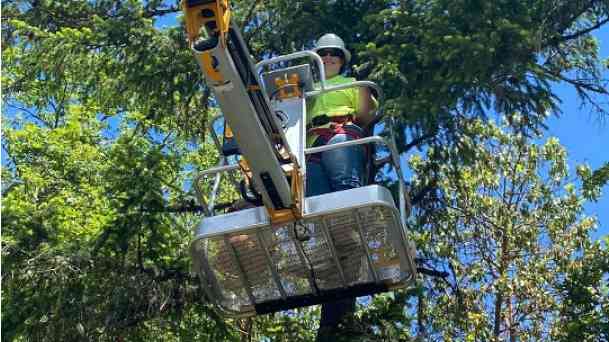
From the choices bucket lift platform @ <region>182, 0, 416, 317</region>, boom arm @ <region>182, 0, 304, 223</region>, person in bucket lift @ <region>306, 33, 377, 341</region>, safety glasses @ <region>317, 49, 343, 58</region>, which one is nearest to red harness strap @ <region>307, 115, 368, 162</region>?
person in bucket lift @ <region>306, 33, 377, 341</region>

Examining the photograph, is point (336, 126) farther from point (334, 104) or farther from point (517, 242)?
point (517, 242)

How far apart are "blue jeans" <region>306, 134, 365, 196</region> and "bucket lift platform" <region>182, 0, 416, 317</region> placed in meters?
0.28

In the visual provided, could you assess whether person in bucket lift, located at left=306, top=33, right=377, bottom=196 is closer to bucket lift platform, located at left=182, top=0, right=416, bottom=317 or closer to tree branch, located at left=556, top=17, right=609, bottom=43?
bucket lift platform, located at left=182, top=0, right=416, bottom=317

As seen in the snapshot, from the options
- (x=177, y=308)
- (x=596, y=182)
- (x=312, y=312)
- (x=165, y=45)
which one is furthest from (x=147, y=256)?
(x=312, y=312)

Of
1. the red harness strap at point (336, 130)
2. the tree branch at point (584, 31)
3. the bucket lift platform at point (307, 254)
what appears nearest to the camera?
the bucket lift platform at point (307, 254)

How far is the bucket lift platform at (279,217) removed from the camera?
6.04 m

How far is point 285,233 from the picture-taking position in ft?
23.3

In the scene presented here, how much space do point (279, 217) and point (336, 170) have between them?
0.85 metres

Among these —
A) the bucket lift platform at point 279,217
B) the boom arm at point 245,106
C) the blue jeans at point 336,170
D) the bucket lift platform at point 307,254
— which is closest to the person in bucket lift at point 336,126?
the blue jeans at point 336,170

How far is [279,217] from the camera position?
6.86 metres

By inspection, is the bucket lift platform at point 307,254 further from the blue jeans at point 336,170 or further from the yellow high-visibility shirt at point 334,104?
the yellow high-visibility shirt at point 334,104

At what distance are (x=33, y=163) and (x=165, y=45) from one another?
6014 mm

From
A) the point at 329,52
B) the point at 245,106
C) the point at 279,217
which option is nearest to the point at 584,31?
the point at 329,52

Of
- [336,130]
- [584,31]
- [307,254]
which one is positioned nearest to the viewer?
[307,254]
